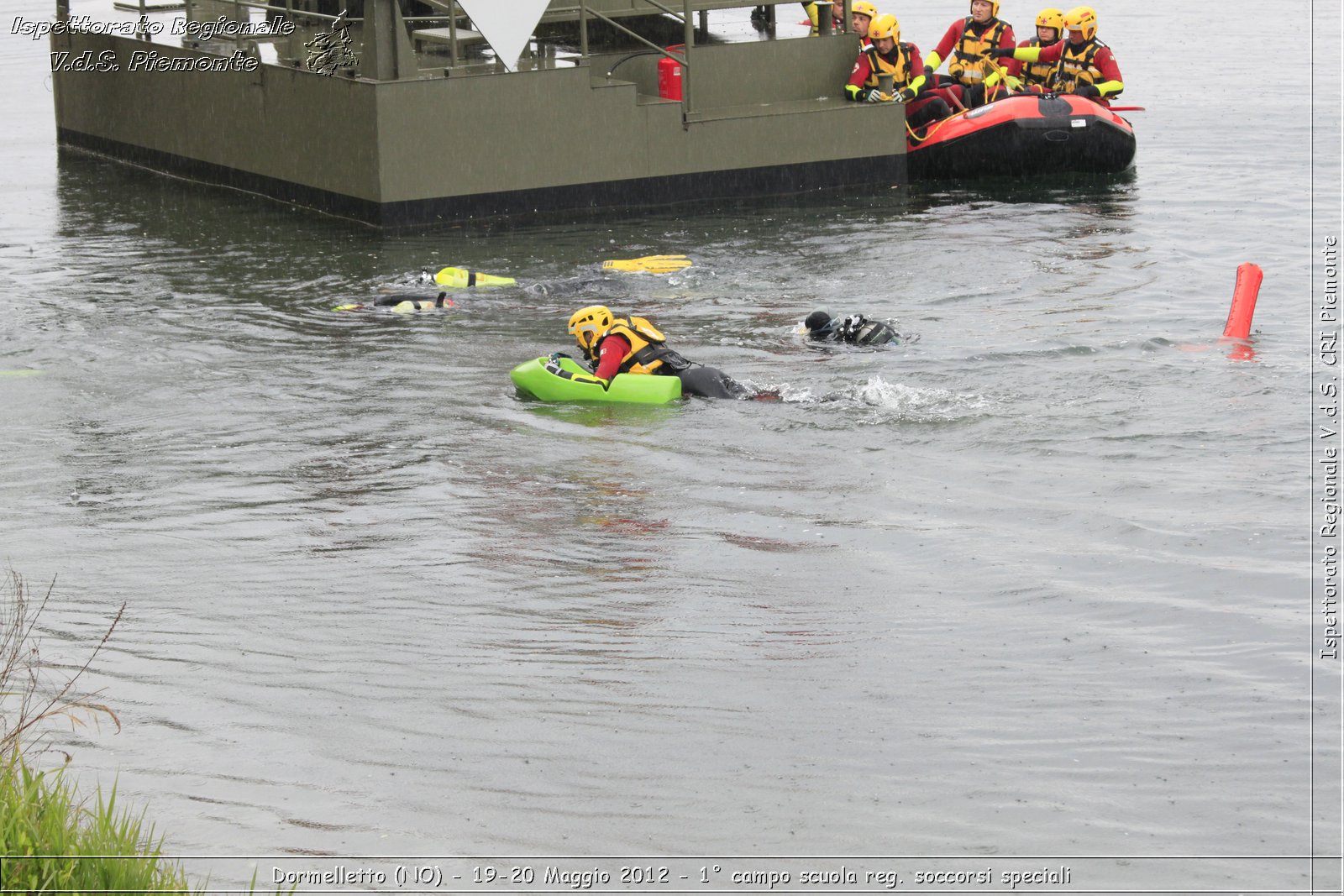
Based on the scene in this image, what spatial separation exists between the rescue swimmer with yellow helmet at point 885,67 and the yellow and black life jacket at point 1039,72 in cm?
160

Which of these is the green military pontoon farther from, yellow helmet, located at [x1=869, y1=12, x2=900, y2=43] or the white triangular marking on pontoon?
yellow helmet, located at [x1=869, y1=12, x2=900, y2=43]

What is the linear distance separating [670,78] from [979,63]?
15.4 ft

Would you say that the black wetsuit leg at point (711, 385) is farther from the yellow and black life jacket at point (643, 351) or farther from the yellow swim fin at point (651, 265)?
the yellow swim fin at point (651, 265)

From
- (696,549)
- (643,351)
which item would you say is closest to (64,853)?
(696,549)

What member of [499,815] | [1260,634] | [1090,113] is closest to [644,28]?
[1090,113]

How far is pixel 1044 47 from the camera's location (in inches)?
858

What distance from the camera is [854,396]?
40.1 ft

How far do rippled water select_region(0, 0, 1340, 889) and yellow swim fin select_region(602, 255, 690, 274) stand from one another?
26cm

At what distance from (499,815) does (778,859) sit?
995mm

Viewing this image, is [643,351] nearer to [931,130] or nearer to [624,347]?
[624,347]

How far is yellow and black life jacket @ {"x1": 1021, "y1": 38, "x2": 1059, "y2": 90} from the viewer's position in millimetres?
21922

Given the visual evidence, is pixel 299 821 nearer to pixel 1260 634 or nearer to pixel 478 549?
pixel 478 549

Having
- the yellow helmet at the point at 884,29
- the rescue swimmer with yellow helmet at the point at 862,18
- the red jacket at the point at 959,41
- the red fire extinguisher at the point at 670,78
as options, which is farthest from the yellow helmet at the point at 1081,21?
the red fire extinguisher at the point at 670,78

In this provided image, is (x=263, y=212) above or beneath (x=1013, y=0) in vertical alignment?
beneath
